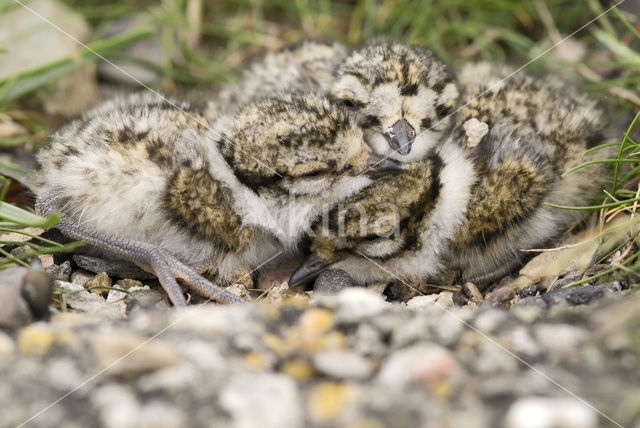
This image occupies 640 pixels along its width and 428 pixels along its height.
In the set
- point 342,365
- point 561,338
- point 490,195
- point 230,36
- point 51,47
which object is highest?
point 51,47

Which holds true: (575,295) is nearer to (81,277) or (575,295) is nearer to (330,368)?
(330,368)

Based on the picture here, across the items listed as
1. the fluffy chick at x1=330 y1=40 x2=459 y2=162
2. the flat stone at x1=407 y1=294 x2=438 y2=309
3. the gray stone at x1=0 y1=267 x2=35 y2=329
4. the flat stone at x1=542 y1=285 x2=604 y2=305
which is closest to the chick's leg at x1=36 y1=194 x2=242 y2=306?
the gray stone at x1=0 y1=267 x2=35 y2=329

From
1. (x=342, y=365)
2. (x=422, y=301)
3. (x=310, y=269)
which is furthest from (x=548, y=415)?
(x=310, y=269)

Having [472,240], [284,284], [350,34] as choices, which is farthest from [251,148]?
[350,34]

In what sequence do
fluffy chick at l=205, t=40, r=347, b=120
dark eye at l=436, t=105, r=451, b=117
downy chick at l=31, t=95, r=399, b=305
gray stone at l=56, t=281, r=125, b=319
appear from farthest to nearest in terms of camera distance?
fluffy chick at l=205, t=40, r=347, b=120 → dark eye at l=436, t=105, r=451, b=117 → downy chick at l=31, t=95, r=399, b=305 → gray stone at l=56, t=281, r=125, b=319

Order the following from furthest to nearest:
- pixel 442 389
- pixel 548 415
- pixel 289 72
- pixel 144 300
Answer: pixel 289 72 < pixel 144 300 < pixel 442 389 < pixel 548 415

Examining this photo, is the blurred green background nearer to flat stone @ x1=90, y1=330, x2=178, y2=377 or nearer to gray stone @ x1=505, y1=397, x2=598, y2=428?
flat stone @ x1=90, y1=330, x2=178, y2=377
